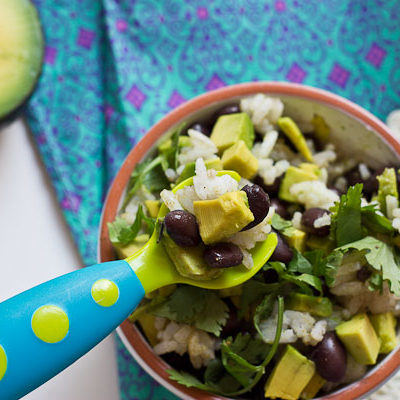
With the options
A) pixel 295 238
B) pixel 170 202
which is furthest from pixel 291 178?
pixel 170 202

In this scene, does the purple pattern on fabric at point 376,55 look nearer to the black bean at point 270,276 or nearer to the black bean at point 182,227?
the black bean at point 270,276

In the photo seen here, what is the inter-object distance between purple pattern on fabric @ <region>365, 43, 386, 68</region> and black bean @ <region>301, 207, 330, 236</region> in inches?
26.0

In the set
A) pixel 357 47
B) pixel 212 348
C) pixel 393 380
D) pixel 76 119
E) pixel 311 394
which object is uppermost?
pixel 76 119

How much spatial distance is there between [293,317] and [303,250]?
0.15 m

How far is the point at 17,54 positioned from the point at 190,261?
77cm

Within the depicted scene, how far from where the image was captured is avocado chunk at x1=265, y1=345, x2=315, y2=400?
4.02 ft

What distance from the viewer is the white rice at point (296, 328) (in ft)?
4.02

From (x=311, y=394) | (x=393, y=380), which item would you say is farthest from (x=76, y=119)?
(x=393, y=380)

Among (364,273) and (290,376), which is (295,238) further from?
(290,376)

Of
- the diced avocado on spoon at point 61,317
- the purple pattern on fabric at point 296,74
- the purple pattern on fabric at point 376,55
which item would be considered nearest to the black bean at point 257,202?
the diced avocado on spoon at point 61,317

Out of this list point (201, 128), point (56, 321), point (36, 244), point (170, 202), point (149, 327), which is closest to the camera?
point (56, 321)

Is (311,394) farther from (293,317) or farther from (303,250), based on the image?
(303,250)

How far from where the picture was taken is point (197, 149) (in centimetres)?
132

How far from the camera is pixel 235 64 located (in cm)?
173
